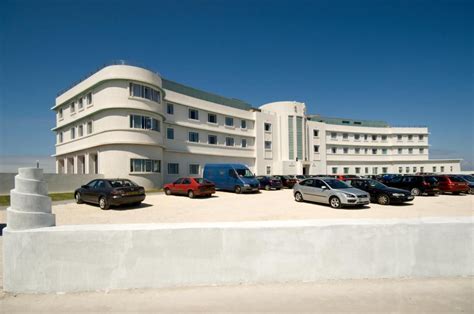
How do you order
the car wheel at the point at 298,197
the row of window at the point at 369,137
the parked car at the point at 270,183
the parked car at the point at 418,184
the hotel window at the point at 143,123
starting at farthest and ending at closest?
the row of window at the point at 369,137 → the parked car at the point at 270,183 → the hotel window at the point at 143,123 → the parked car at the point at 418,184 → the car wheel at the point at 298,197

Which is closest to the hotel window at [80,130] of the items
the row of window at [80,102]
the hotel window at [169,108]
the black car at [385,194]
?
the row of window at [80,102]

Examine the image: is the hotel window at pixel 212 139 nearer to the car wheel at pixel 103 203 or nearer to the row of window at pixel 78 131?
the row of window at pixel 78 131

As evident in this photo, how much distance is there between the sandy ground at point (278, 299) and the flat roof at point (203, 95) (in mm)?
31343

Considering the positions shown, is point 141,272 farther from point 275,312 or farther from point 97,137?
point 97,137

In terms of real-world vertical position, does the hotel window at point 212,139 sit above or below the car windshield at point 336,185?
above

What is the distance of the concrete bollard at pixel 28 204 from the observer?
377 cm

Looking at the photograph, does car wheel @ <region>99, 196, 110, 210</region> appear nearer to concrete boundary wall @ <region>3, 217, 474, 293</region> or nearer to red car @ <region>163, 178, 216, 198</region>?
red car @ <region>163, 178, 216, 198</region>

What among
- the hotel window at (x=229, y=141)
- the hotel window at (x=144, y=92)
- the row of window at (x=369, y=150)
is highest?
the hotel window at (x=144, y=92)

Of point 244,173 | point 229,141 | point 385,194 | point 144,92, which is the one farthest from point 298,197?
point 229,141

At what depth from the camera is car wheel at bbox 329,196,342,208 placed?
43.4ft

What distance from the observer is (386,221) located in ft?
13.7

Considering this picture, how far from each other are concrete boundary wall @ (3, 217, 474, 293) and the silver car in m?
9.05

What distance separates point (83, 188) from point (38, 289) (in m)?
12.6

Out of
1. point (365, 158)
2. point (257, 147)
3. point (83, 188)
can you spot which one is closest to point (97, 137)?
point (83, 188)
